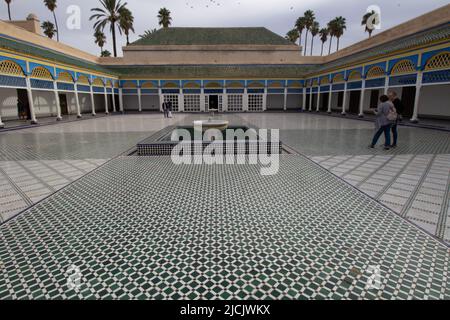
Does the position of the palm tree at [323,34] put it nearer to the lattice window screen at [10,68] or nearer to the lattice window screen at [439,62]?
the lattice window screen at [439,62]

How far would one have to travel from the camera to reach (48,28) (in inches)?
1624

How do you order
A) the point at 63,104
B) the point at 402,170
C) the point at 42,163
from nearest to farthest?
the point at 402,170
the point at 42,163
the point at 63,104

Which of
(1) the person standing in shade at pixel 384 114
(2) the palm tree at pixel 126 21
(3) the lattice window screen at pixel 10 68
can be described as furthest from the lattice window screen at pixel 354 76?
(2) the palm tree at pixel 126 21

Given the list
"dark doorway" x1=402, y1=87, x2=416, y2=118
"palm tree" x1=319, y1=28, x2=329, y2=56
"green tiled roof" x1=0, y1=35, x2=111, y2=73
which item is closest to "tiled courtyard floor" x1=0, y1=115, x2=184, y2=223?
"green tiled roof" x1=0, y1=35, x2=111, y2=73

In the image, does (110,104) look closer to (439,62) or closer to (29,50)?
(29,50)

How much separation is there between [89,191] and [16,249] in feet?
5.38

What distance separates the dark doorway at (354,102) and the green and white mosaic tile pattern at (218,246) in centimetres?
1940

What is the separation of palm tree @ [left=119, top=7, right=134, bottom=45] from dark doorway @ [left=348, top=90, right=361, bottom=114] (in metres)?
27.1

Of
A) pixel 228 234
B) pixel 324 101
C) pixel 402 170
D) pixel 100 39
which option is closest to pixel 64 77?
pixel 228 234

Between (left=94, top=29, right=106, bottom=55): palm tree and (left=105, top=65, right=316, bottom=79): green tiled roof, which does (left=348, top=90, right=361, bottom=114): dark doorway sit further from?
(left=94, top=29, right=106, bottom=55): palm tree

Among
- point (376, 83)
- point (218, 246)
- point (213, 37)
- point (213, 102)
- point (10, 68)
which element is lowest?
point (218, 246)

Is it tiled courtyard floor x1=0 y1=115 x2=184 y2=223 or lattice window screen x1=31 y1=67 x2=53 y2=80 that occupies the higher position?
lattice window screen x1=31 y1=67 x2=53 y2=80

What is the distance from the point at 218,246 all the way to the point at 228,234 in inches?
9.8

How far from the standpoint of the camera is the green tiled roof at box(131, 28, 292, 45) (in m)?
32.4
